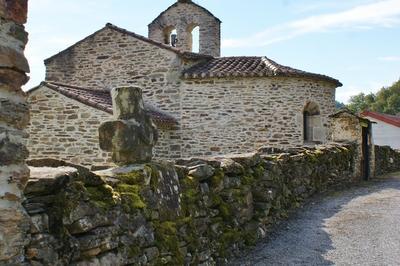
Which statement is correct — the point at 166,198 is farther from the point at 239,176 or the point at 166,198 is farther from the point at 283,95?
the point at 283,95

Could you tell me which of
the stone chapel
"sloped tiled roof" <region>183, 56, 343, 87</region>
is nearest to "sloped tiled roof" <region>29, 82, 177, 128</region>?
the stone chapel

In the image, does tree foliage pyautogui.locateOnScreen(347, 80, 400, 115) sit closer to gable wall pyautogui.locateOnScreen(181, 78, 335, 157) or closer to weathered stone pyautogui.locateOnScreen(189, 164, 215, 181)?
gable wall pyautogui.locateOnScreen(181, 78, 335, 157)

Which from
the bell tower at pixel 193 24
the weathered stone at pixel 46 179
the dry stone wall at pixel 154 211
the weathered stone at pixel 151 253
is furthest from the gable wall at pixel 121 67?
the weathered stone at pixel 46 179

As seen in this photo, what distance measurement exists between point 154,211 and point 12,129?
217 cm

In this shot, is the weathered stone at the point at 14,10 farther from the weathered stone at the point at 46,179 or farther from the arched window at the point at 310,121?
the arched window at the point at 310,121

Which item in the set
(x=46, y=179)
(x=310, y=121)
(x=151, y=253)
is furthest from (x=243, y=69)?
(x=46, y=179)

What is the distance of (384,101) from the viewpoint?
65812mm

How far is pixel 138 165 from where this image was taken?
465cm

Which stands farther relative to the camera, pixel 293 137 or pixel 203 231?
pixel 293 137

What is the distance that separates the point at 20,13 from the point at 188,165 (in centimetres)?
337

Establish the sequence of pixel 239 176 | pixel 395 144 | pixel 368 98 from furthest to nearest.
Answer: pixel 368 98, pixel 395 144, pixel 239 176

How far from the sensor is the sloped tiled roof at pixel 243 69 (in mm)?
16578

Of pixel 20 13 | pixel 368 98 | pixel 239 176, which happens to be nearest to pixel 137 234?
pixel 20 13

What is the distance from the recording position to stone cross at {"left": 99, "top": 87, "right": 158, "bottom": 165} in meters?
4.69
